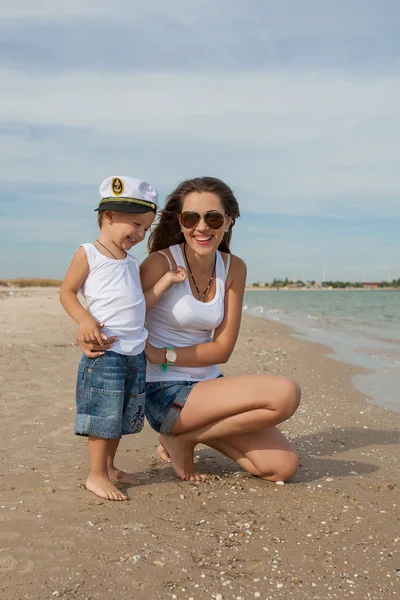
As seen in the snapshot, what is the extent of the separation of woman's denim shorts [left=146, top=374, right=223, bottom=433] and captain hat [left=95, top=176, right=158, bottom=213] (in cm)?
122

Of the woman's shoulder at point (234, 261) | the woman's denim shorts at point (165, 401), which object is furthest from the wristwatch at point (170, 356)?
the woman's shoulder at point (234, 261)

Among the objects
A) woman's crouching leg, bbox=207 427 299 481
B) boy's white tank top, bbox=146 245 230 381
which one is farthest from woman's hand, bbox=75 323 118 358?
woman's crouching leg, bbox=207 427 299 481

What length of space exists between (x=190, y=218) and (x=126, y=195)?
564 millimetres

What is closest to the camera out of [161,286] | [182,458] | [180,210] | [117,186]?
[117,186]

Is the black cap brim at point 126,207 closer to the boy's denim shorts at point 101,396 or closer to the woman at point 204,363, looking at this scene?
the woman at point 204,363

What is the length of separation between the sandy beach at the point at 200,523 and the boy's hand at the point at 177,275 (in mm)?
1368

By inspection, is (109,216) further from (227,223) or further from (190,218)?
(227,223)

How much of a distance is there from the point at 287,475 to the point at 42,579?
6.40 ft

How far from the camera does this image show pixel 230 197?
4.38 metres

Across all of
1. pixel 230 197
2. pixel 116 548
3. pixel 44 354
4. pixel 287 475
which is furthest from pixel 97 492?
pixel 44 354

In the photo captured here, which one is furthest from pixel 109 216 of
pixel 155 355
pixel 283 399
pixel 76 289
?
pixel 283 399

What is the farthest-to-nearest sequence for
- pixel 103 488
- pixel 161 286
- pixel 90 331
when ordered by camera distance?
pixel 161 286 → pixel 103 488 → pixel 90 331

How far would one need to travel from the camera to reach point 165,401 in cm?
420

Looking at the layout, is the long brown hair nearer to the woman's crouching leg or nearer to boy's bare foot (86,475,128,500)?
the woman's crouching leg
